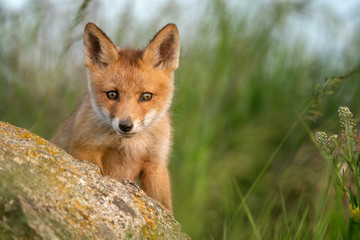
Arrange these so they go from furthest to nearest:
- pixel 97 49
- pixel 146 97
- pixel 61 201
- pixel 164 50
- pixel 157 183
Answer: pixel 164 50
pixel 97 49
pixel 146 97
pixel 157 183
pixel 61 201

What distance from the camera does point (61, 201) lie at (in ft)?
6.30

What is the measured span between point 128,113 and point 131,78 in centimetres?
41

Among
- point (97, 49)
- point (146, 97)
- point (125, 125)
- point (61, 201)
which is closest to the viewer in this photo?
point (61, 201)

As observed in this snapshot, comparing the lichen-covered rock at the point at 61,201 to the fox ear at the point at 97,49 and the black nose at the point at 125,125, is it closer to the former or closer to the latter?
the black nose at the point at 125,125

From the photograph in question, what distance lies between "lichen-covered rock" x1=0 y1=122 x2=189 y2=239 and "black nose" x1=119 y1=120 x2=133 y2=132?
0.86 metres

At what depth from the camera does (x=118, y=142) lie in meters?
3.57

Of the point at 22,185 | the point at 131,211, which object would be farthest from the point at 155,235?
the point at 22,185

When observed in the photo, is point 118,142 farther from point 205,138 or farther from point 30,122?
point 30,122

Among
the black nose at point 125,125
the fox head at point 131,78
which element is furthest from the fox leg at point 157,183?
the black nose at point 125,125

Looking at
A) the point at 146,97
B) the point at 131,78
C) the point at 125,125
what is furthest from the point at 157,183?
the point at 131,78

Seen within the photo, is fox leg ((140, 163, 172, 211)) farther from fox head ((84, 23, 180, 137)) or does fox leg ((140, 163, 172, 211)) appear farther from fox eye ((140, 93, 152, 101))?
fox eye ((140, 93, 152, 101))

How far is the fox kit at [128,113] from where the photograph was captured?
345 centimetres

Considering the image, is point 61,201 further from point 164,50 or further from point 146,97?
point 164,50

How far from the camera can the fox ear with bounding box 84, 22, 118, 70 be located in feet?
12.2
